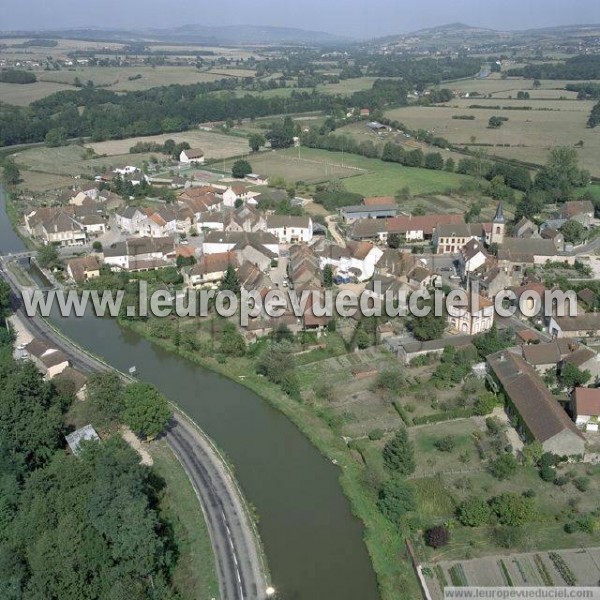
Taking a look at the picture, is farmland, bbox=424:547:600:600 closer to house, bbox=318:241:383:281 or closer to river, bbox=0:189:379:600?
river, bbox=0:189:379:600

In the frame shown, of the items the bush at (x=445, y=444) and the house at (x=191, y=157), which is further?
the house at (x=191, y=157)

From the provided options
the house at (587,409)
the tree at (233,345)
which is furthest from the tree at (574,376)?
the tree at (233,345)

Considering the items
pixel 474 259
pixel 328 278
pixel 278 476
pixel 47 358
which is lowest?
pixel 278 476

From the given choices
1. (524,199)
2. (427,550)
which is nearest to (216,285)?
(427,550)

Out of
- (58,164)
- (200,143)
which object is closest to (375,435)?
Result: (58,164)

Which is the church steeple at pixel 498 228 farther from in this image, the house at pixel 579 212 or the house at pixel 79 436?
the house at pixel 79 436

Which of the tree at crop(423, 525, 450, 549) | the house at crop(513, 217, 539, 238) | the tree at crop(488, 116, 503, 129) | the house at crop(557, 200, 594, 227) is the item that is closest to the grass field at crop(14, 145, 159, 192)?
the house at crop(513, 217, 539, 238)

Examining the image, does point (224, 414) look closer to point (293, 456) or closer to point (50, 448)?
point (293, 456)

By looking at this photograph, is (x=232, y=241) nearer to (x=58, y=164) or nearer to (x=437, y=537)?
(x=437, y=537)
